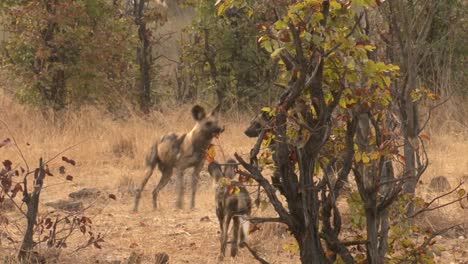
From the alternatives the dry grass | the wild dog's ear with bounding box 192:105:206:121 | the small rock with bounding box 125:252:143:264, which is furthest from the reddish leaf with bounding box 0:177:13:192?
the wild dog's ear with bounding box 192:105:206:121

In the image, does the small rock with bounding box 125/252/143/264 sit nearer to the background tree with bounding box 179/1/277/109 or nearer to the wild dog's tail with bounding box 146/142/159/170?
the wild dog's tail with bounding box 146/142/159/170

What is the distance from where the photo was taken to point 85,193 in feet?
29.8

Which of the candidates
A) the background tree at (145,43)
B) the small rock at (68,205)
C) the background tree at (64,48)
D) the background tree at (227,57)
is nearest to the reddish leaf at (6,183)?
the small rock at (68,205)

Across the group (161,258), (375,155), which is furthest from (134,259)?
(375,155)

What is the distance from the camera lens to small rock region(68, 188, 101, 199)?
29.4 ft

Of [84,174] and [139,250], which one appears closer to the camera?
[139,250]

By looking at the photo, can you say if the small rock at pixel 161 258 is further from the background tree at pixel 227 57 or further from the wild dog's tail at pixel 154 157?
the background tree at pixel 227 57

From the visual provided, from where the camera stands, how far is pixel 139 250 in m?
6.59

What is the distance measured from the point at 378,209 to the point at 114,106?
10.4 meters

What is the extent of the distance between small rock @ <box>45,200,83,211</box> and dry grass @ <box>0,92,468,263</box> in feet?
0.49

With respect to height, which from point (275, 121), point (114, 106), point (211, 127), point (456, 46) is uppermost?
point (456, 46)

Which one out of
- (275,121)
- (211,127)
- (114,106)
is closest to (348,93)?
(275,121)

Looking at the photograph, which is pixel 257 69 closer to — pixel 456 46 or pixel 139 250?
pixel 456 46

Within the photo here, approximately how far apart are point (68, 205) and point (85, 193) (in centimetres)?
81
